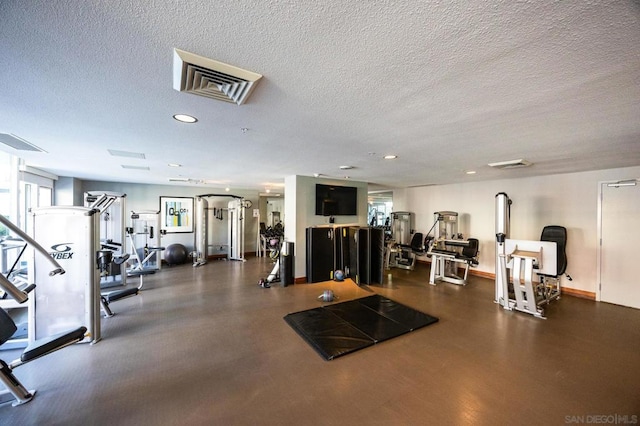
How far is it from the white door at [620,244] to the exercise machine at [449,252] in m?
2.08

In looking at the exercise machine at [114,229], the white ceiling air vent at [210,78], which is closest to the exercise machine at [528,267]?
the white ceiling air vent at [210,78]

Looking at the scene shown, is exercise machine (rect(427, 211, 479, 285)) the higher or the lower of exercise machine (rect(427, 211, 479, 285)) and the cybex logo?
the lower

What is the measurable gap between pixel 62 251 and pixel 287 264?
3564mm

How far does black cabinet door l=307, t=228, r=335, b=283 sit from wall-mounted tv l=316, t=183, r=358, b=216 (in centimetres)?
50

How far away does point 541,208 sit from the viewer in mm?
5359

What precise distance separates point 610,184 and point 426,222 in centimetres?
386

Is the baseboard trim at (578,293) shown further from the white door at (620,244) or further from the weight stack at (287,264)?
the weight stack at (287,264)

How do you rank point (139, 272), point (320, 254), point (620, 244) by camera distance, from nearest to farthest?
point (620, 244) < point (139, 272) < point (320, 254)

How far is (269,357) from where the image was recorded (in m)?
2.70

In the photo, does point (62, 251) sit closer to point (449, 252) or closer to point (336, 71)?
point (336, 71)

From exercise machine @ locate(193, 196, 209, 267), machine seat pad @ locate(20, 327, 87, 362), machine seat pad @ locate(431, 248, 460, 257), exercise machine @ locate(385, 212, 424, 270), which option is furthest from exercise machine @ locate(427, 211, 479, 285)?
exercise machine @ locate(193, 196, 209, 267)

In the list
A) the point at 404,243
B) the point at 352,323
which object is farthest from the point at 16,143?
the point at 404,243

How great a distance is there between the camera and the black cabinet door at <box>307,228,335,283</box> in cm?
559

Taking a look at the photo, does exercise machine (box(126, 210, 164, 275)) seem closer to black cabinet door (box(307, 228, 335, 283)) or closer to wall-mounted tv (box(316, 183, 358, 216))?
black cabinet door (box(307, 228, 335, 283))
